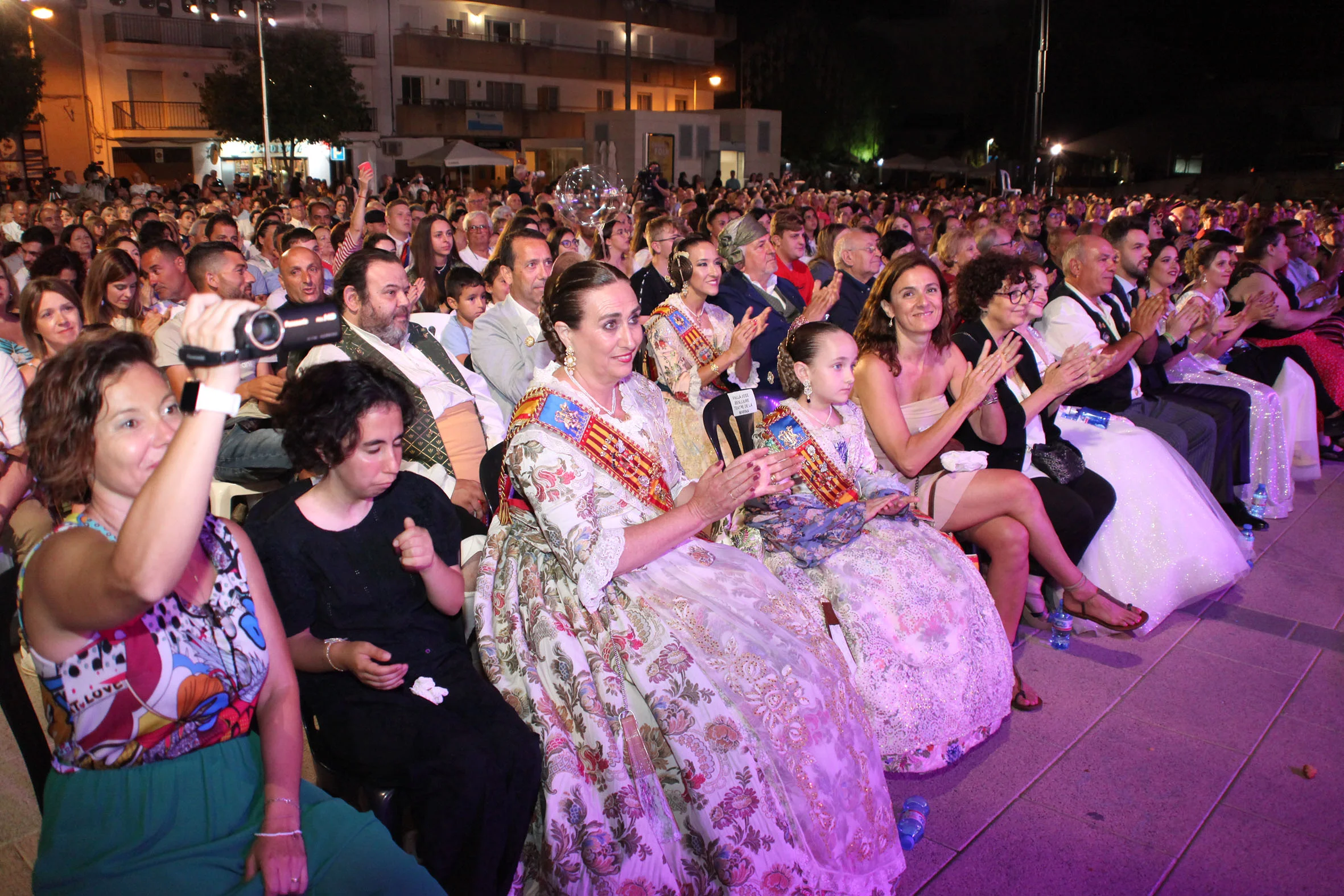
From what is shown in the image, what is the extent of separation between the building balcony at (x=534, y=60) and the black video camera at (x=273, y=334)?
37.3 m

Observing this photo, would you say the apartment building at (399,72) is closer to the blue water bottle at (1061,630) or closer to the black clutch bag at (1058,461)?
the black clutch bag at (1058,461)

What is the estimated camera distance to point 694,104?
44625 millimetres

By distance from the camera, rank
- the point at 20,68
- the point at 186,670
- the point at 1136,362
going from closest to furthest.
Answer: the point at 186,670, the point at 1136,362, the point at 20,68

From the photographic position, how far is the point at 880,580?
10.6ft

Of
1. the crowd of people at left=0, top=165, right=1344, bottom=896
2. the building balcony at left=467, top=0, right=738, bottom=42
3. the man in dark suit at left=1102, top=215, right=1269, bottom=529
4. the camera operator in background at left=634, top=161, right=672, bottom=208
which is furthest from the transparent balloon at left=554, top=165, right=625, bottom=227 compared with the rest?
the building balcony at left=467, top=0, right=738, bottom=42

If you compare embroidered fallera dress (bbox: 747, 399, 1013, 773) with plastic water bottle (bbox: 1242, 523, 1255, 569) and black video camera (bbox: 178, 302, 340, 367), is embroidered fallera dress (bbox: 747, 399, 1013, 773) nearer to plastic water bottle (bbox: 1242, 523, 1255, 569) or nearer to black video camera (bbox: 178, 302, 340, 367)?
black video camera (bbox: 178, 302, 340, 367)

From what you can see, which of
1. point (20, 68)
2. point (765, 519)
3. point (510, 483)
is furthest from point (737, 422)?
point (20, 68)

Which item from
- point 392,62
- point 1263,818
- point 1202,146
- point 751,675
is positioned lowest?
point 1263,818

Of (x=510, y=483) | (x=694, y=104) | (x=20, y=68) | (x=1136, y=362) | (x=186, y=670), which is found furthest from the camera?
(x=694, y=104)

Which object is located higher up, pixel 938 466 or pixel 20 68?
pixel 20 68

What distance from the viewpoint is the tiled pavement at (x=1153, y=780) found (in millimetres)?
2664

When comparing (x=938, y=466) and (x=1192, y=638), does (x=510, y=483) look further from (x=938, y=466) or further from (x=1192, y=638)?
(x=1192, y=638)

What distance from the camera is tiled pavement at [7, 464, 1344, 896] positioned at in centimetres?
266

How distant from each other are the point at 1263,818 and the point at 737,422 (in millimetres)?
2170
